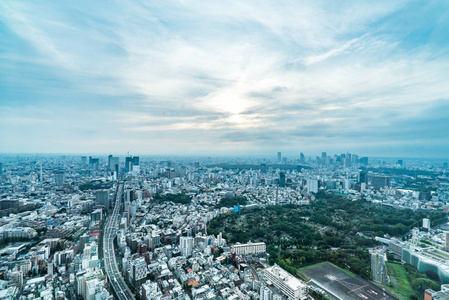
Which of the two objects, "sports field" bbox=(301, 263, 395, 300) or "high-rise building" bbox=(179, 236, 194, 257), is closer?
"sports field" bbox=(301, 263, 395, 300)

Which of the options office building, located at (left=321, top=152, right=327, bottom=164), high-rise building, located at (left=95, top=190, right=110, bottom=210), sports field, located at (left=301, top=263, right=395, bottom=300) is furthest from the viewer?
office building, located at (left=321, top=152, right=327, bottom=164)

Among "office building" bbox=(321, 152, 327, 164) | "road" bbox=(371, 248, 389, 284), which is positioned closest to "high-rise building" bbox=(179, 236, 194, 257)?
"road" bbox=(371, 248, 389, 284)

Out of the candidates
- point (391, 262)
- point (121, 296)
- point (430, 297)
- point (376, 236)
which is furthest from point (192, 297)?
point (376, 236)

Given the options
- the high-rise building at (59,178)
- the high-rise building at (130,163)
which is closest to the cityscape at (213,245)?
the high-rise building at (59,178)

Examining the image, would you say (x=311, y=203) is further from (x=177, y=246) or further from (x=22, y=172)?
(x=22, y=172)

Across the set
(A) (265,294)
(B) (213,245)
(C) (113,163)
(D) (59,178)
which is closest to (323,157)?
(C) (113,163)

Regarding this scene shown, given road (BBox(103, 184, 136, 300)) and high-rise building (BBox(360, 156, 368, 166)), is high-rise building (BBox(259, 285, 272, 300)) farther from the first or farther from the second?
high-rise building (BBox(360, 156, 368, 166))

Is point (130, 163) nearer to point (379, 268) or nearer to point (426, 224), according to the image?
point (379, 268)
